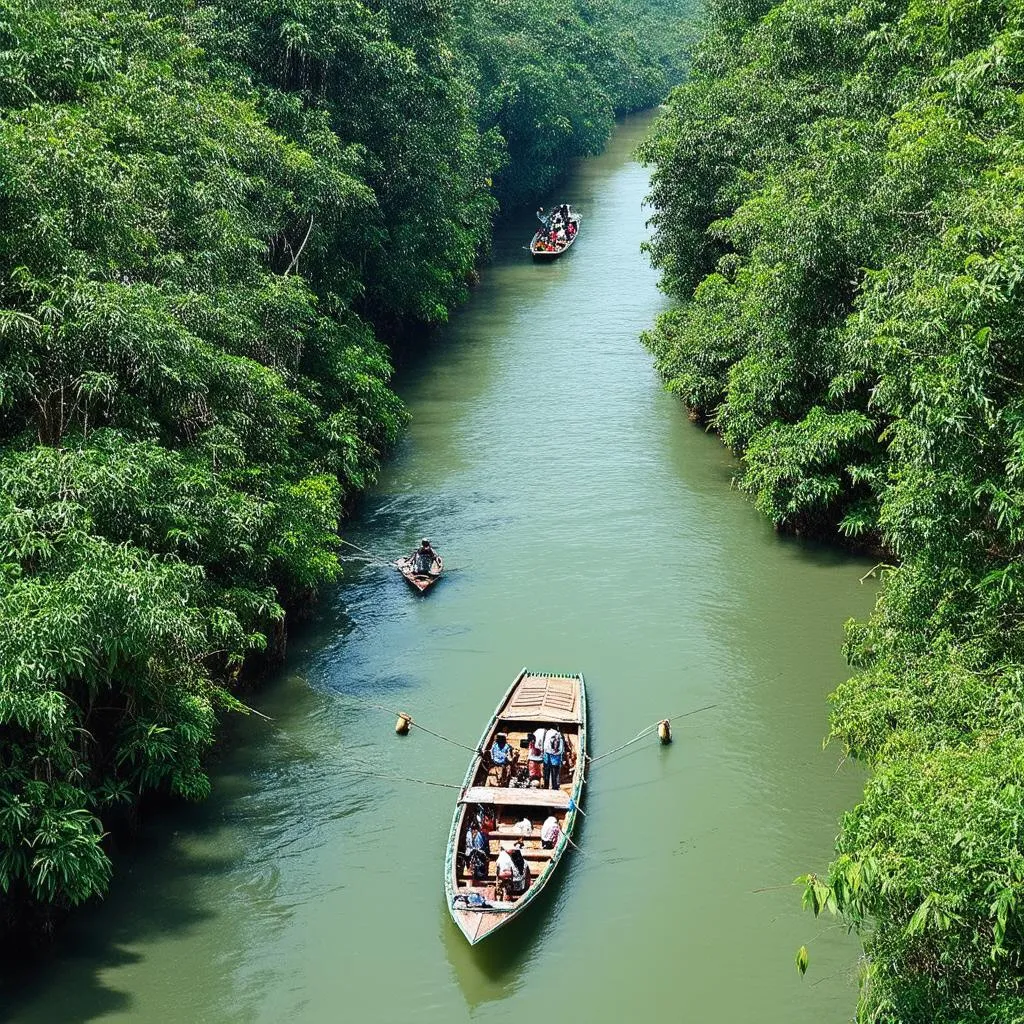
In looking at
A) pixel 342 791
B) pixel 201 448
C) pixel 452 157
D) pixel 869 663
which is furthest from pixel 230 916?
pixel 452 157

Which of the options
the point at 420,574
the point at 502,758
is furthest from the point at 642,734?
the point at 420,574

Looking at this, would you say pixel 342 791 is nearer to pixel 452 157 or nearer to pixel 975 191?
pixel 975 191

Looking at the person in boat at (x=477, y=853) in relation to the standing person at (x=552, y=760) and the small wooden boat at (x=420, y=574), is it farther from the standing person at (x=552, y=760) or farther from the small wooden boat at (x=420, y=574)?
the small wooden boat at (x=420, y=574)

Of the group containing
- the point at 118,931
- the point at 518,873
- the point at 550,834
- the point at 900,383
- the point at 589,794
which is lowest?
the point at 118,931

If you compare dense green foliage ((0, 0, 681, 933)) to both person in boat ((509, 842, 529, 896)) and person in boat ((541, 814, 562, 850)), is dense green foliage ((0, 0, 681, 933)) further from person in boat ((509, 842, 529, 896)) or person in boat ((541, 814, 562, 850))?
person in boat ((541, 814, 562, 850))

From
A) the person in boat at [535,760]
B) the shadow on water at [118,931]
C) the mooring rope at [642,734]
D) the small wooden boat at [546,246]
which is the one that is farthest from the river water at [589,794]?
the small wooden boat at [546,246]

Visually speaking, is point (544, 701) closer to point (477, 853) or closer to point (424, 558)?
point (477, 853)
